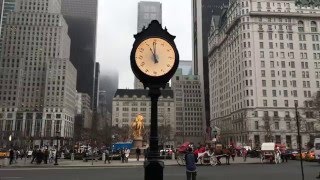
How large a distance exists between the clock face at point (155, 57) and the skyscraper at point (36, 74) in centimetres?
16193

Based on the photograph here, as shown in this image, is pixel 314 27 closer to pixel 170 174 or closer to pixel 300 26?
pixel 300 26

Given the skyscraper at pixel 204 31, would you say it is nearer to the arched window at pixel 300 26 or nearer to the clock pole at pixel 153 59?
the arched window at pixel 300 26

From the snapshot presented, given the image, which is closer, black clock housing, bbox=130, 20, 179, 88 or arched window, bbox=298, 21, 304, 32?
black clock housing, bbox=130, 20, 179, 88

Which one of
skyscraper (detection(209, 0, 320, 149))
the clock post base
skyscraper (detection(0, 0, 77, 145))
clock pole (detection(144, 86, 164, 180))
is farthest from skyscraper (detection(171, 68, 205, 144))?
the clock post base

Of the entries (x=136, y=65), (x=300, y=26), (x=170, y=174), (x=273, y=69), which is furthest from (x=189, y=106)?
(x=136, y=65)

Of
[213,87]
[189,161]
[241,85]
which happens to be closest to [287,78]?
[241,85]

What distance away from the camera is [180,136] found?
186750 mm

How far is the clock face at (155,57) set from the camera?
28.2 ft

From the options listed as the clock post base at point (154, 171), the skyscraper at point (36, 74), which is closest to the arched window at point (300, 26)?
the clock post base at point (154, 171)

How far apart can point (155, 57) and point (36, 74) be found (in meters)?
180

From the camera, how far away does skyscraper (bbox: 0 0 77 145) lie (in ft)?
552

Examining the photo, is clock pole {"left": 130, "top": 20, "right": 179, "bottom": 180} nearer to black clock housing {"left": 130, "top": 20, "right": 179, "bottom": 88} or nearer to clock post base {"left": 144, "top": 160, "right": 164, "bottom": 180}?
black clock housing {"left": 130, "top": 20, "right": 179, "bottom": 88}

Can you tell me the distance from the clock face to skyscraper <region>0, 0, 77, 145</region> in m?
162

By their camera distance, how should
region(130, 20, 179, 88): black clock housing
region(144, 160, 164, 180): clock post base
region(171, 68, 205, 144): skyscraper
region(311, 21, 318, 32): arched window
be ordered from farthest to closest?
region(171, 68, 205, 144): skyscraper
region(311, 21, 318, 32): arched window
region(130, 20, 179, 88): black clock housing
region(144, 160, 164, 180): clock post base
